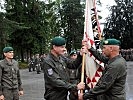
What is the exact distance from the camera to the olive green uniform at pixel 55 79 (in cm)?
639

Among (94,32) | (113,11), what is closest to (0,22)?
(113,11)

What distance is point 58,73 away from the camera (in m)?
6.51

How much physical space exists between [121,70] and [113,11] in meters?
66.1

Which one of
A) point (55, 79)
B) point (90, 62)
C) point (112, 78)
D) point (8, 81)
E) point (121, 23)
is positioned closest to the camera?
point (112, 78)

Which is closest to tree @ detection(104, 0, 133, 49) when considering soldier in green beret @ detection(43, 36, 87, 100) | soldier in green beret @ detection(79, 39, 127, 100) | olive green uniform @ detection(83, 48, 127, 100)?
soldier in green beret @ detection(43, 36, 87, 100)

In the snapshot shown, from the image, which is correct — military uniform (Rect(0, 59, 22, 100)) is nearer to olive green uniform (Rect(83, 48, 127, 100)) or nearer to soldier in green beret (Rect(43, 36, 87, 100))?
soldier in green beret (Rect(43, 36, 87, 100))

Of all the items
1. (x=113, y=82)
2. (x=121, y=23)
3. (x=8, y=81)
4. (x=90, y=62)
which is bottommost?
(x=8, y=81)

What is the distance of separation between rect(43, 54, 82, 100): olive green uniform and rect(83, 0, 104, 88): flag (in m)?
1.04

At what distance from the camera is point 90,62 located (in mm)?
7656

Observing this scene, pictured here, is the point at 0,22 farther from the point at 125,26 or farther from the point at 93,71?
the point at 93,71

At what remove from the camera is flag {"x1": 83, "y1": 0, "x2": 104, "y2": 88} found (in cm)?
761

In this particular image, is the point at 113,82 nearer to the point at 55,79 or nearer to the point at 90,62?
the point at 55,79

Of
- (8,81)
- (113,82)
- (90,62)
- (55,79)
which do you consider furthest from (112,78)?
(8,81)

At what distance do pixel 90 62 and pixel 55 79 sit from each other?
1.45 m
